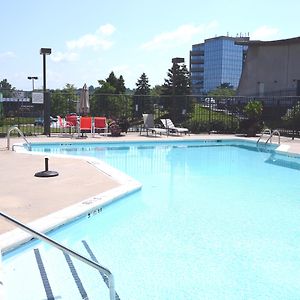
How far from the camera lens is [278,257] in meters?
4.91

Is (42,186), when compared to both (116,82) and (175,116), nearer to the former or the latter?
(175,116)

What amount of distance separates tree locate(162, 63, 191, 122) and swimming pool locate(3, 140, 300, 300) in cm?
1142

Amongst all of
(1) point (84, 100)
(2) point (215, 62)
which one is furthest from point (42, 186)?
(2) point (215, 62)

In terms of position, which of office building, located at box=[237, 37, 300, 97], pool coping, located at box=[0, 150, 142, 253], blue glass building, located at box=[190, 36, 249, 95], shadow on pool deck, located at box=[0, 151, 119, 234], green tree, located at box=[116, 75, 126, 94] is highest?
blue glass building, located at box=[190, 36, 249, 95]

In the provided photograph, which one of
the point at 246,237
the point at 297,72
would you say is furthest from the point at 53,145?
the point at 297,72

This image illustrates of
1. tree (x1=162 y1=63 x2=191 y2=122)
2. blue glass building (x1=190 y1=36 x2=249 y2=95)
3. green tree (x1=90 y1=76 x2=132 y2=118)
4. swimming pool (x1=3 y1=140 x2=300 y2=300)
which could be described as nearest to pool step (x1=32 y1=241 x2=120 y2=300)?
swimming pool (x1=3 y1=140 x2=300 y2=300)

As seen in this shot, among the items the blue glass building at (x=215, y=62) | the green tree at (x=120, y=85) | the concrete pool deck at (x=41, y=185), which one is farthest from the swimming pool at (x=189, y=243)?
the blue glass building at (x=215, y=62)

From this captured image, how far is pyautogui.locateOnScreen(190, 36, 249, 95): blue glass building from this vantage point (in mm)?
118250

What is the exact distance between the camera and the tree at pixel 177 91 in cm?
2104

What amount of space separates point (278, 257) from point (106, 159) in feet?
25.3

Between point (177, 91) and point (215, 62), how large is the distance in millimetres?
90666

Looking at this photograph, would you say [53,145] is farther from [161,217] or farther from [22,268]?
[22,268]

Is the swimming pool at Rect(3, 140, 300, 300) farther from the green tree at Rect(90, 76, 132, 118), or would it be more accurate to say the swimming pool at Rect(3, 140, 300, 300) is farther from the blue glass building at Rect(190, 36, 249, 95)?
the blue glass building at Rect(190, 36, 249, 95)

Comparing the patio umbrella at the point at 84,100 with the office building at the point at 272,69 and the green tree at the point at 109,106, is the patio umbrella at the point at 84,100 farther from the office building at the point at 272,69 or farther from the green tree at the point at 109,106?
the office building at the point at 272,69
